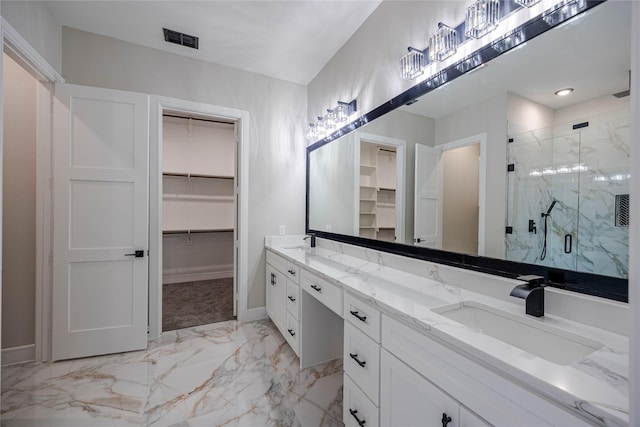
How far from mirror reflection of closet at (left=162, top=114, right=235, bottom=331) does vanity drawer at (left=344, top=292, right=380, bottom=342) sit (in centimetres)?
309

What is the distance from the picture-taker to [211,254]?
4938 millimetres

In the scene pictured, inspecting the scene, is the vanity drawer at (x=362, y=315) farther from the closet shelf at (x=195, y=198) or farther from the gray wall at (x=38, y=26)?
the closet shelf at (x=195, y=198)

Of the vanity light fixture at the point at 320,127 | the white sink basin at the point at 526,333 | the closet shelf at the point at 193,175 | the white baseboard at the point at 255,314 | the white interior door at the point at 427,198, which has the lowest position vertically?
the white baseboard at the point at 255,314

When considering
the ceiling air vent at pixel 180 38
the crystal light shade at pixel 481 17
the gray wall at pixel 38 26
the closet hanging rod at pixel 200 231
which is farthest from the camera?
the closet hanging rod at pixel 200 231

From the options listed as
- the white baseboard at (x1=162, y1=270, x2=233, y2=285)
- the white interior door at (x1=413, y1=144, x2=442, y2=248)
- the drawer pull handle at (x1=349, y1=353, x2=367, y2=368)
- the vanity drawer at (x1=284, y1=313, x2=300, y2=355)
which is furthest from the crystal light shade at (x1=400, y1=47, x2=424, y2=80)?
the white baseboard at (x1=162, y1=270, x2=233, y2=285)

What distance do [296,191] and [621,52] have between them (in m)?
2.72

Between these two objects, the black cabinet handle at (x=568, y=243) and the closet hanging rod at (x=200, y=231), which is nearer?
the black cabinet handle at (x=568, y=243)

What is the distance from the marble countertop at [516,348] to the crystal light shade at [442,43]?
1.29 metres

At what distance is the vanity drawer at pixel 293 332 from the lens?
2207mm

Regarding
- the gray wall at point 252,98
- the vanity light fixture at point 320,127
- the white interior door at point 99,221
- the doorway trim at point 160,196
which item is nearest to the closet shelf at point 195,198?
the doorway trim at point 160,196

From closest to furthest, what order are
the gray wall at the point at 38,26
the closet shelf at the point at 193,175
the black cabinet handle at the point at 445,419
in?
1. the black cabinet handle at the point at 445,419
2. the gray wall at the point at 38,26
3. the closet shelf at the point at 193,175

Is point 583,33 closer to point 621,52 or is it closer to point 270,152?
point 621,52

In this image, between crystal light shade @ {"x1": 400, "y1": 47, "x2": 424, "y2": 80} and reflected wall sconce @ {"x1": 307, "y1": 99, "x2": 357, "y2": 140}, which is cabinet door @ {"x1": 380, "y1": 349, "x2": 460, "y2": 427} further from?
reflected wall sconce @ {"x1": 307, "y1": 99, "x2": 357, "y2": 140}

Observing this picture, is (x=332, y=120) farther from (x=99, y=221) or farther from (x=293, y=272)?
(x=99, y=221)
